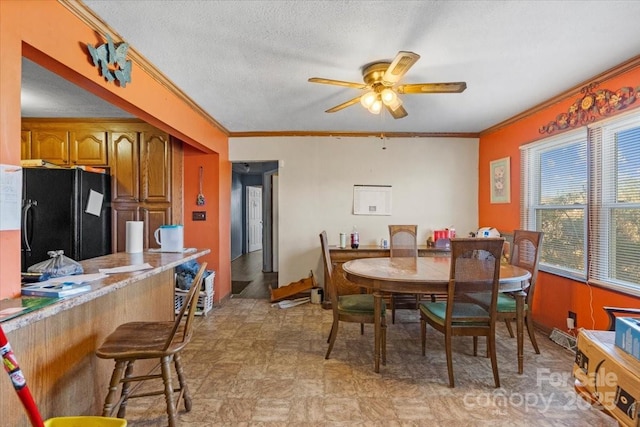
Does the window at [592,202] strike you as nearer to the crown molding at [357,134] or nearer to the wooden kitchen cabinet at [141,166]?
the crown molding at [357,134]

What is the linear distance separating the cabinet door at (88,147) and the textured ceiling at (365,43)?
1.51 metres

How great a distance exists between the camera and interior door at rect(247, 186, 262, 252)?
8688mm

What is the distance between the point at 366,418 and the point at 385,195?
3.03 m

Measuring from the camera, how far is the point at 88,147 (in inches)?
146

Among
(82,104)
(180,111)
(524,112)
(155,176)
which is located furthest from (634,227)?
(82,104)

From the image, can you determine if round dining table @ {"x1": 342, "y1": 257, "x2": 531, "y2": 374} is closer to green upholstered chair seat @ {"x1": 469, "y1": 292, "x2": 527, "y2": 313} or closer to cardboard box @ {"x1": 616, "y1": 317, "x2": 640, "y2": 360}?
green upholstered chair seat @ {"x1": 469, "y1": 292, "x2": 527, "y2": 313}

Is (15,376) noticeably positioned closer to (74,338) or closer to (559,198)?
(74,338)

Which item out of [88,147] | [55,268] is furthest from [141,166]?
[55,268]

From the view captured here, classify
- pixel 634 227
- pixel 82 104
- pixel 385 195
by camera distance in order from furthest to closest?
pixel 385 195, pixel 82 104, pixel 634 227

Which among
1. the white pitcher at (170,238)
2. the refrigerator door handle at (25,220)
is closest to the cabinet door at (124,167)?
the refrigerator door handle at (25,220)

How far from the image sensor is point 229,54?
2.20 meters

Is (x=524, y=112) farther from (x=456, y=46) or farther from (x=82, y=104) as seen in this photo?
(x=82, y=104)

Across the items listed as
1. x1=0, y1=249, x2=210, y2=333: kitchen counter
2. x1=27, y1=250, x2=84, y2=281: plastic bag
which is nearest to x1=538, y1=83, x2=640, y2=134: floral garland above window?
x1=0, y1=249, x2=210, y2=333: kitchen counter

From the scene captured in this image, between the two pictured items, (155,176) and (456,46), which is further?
(155,176)
